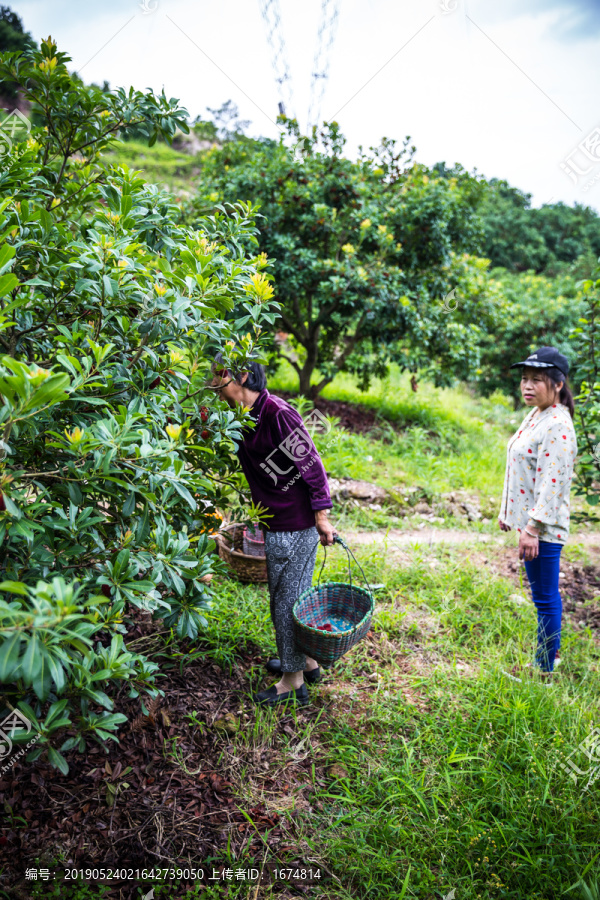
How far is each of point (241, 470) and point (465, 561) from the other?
2.15 metres

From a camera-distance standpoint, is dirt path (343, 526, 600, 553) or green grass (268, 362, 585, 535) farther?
green grass (268, 362, 585, 535)

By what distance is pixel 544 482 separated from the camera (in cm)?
263

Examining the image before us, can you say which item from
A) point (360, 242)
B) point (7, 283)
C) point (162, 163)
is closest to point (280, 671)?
point (7, 283)

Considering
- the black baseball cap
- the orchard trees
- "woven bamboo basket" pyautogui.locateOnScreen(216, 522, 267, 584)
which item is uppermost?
the orchard trees

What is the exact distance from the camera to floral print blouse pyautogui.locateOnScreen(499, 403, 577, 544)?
261cm

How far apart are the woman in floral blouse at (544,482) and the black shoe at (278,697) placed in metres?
1.25

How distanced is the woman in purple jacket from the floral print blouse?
3.48 feet

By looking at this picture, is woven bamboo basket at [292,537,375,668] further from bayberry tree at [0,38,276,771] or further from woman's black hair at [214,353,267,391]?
woman's black hair at [214,353,267,391]

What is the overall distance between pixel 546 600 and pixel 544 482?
0.64 meters

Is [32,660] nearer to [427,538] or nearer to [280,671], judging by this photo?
[280,671]

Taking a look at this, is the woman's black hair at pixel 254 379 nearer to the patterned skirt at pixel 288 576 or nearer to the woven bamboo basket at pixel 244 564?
the patterned skirt at pixel 288 576

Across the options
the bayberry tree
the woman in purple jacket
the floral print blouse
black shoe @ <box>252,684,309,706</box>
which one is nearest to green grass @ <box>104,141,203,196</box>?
the bayberry tree

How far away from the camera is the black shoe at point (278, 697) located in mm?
2498

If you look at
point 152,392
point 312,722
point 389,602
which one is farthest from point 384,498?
point 152,392
